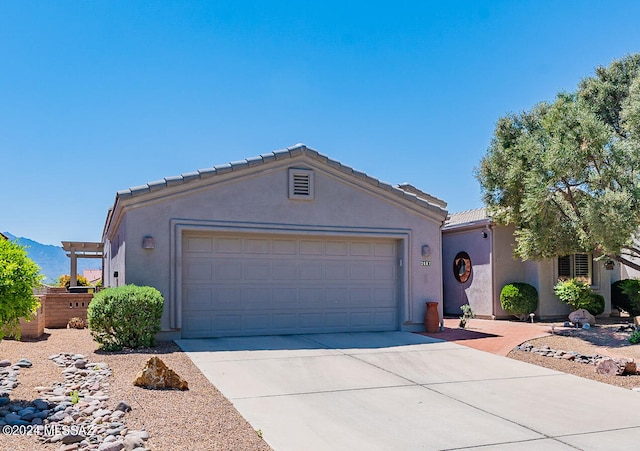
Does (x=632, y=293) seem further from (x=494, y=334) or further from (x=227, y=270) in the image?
(x=227, y=270)

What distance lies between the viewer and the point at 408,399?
23.5 feet

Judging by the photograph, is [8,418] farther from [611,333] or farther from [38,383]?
[611,333]

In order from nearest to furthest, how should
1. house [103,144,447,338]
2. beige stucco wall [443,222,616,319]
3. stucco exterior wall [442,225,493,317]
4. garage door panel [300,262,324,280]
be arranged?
house [103,144,447,338] < garage door panel [300,262,324,280] < beige stucco wall [443,222,616,319] < stucco exterior wall [442,225,493,317]

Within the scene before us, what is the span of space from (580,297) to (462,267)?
3793 mm

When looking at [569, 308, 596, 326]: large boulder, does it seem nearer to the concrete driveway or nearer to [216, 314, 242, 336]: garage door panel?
the concrete driveway

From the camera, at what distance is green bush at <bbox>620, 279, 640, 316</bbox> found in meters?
16.7

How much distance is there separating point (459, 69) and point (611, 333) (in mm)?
8958

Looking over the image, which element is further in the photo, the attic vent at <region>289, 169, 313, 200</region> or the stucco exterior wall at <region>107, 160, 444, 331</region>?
the attic vent at <region>289, 169, 313, 200</region>

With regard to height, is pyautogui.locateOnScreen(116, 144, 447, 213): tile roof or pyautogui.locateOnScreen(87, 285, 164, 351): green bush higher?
pyautogui.locateOnScreen(116, 144, 447, 213): tile roof

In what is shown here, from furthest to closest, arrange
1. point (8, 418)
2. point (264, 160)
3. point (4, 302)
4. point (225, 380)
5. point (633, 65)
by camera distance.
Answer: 1. point (633, 65)
2. point (264, 160)
3. point (225, 380)
4. point (4, 302)
5. point (8, 418)

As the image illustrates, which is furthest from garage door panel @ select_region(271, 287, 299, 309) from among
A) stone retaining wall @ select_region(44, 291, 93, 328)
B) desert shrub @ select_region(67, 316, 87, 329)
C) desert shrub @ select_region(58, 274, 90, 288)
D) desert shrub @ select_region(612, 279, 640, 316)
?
desert shrub @ select_region(58, 274, 90, 288)

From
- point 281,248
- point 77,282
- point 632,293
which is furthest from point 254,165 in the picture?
point 77,282

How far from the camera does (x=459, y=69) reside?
55.1 ft

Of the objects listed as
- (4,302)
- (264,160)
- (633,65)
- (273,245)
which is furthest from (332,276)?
(633,65)
